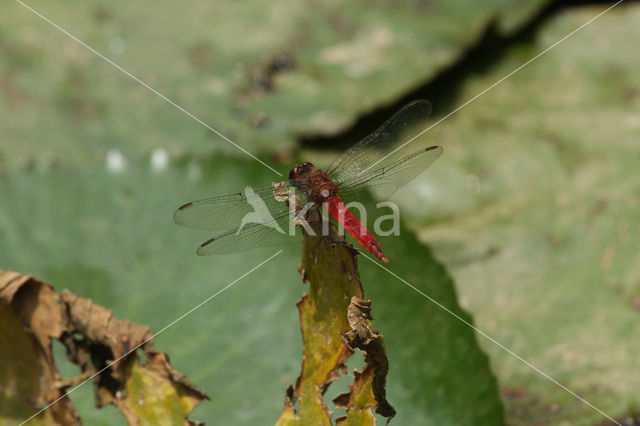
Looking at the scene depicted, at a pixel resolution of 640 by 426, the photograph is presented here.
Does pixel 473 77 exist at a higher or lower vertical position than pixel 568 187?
higher

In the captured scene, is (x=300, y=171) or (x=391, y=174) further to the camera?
(x=391, y=174)

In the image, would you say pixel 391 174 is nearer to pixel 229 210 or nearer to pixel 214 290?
pixel 229 210

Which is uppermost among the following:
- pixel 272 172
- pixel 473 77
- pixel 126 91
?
pixel 126 91

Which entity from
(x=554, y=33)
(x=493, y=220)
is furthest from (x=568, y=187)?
(x=554, y=33)

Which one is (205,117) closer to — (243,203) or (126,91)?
(126,91)

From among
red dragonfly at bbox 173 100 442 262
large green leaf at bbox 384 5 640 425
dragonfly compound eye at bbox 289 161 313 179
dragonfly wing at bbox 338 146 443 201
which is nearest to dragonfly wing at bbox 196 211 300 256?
Result: red dragonfly at bbox 173 100 442 262

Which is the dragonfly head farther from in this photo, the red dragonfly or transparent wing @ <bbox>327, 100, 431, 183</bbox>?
transparent wing @ <bbox>327, 100, 431, 183</bbox>

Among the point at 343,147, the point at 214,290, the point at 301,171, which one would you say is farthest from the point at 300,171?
the point at 343,147
